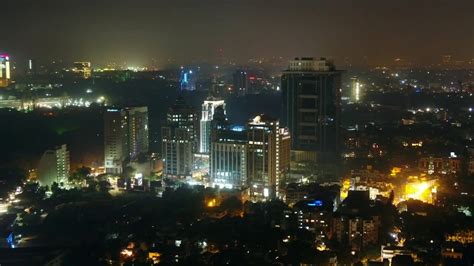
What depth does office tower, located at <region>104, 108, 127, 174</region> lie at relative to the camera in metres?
11.4

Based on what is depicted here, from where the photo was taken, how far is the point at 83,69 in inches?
765

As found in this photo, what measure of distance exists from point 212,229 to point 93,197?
112 inches

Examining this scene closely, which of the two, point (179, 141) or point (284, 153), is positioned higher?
point (179, 141)

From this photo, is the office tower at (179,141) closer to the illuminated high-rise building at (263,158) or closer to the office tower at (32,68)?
the illuminated high-rise building at (263,158)

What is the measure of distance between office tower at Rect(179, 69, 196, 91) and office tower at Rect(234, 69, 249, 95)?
1.16 meters

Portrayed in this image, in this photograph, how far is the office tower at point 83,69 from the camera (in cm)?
1914

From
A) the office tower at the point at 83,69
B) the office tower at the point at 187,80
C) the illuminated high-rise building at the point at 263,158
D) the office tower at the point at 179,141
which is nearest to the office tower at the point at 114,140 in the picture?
the office tower at the point at 179,141

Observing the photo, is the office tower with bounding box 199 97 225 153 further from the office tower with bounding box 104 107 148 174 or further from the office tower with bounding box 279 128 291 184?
the office tower with bounding box 104 107 148 174

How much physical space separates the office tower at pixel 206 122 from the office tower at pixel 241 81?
601cm

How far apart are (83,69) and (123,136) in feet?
26.8

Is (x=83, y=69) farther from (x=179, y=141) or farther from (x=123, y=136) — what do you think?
(x=179, y=141)

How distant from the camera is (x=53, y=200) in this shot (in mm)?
9305

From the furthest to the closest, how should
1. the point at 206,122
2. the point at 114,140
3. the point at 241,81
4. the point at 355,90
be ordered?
the point at 355,90 < the point at 241,81 < the point at 114,140 < the point at 206,122

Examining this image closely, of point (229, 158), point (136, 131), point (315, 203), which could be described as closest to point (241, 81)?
point (136, 131)
